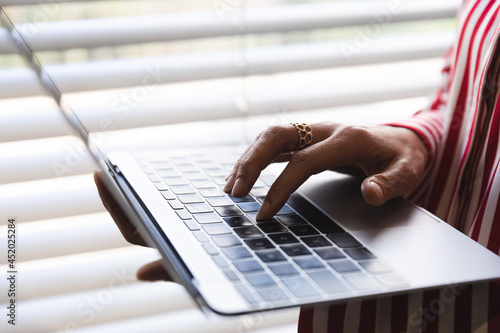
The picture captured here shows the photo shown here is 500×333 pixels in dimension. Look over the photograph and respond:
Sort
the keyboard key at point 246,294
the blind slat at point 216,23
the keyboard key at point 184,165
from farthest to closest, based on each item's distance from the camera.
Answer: the blind slat at point 216,23 < the keyboard key at point 184,165 < the keyboard key at point 246,294

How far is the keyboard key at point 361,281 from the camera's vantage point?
50 centimetres

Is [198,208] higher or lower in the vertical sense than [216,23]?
lower

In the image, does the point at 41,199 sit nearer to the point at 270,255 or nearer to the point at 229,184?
the point at 229,184

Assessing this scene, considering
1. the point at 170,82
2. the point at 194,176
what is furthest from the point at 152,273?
the point at 170,82

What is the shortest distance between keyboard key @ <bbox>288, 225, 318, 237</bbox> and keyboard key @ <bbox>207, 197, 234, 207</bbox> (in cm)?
9

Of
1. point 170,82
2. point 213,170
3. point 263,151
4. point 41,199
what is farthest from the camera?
point 170,82

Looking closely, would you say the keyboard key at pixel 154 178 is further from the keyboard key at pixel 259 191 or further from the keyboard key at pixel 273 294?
the keyboard key at pixel 273 294

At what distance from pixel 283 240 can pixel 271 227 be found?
0.13 feet

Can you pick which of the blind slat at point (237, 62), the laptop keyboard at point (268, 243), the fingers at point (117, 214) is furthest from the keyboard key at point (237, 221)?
the blind slat at point (237, 62)

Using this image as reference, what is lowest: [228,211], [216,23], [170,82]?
[228,211]

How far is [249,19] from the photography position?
44.9 inches

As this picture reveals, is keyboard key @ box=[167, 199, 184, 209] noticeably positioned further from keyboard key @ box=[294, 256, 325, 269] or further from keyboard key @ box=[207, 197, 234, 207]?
keyboard key @ box=[294, 256, 325, 269]

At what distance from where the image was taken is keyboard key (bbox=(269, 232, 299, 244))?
58 centimetres

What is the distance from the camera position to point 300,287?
0.49 meters
